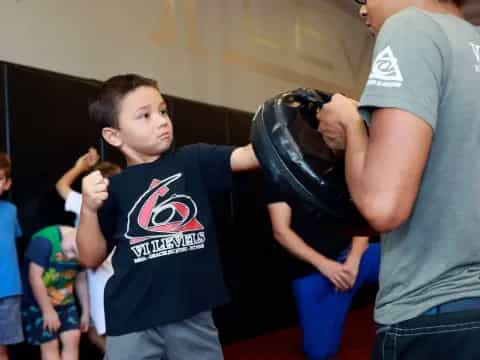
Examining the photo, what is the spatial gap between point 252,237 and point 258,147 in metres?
Answer: 3.03

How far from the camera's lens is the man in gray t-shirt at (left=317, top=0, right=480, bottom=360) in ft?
2.96

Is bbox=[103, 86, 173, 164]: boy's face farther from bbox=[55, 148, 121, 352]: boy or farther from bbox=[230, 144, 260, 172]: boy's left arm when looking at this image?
bbox=[55, 148, 121, 352]: boy

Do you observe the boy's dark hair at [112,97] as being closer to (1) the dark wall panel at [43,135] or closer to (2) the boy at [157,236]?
(2) the boy at [157,236]

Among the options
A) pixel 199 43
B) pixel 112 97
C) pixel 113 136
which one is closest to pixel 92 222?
pixel 113 136

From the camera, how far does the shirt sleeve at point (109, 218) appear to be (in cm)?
179

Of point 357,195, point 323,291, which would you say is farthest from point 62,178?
point 357,195

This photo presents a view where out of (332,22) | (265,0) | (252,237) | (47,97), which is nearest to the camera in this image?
(47,97)

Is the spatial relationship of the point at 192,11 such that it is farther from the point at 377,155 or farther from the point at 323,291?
the point at 377,155

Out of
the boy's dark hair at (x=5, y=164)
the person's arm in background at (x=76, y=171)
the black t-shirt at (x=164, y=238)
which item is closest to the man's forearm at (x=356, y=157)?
the black t-shirt at (x=164, y=238)

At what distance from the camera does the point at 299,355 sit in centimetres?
357

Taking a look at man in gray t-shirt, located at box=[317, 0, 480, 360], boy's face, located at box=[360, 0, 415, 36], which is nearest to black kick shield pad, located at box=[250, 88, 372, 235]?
man in gray t-shirt, located at box=[317, 0, 480, 360]

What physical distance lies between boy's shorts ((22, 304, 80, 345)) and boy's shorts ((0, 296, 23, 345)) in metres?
0.15

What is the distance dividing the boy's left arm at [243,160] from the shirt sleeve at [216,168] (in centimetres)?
2

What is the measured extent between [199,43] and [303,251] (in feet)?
5.76
